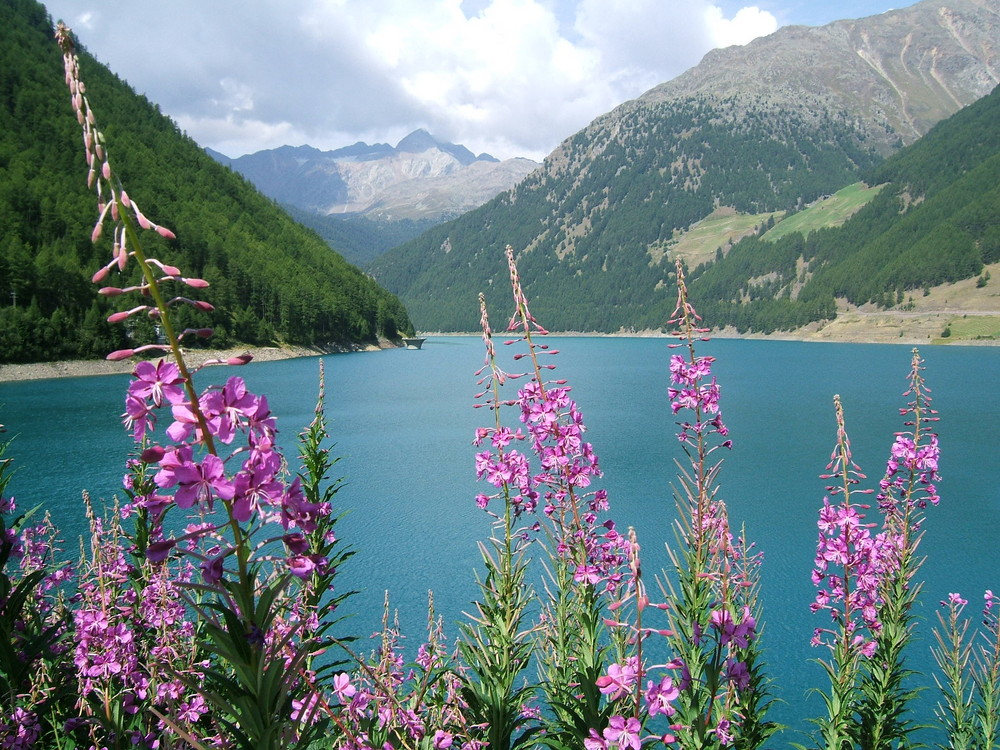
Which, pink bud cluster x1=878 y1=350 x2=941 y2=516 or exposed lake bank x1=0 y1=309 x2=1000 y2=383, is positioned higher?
exposed lake bank x1=0 y1=309 x2=1000 y2=383

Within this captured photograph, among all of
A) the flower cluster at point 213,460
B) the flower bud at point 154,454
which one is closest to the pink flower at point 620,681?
the flower cluster at point 213,460

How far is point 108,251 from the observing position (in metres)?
50.4

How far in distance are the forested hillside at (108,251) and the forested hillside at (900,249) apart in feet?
346

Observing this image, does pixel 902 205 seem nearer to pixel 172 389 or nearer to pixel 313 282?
pixel 313 282

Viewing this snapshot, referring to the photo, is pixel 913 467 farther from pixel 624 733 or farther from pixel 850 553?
pixel 624 733

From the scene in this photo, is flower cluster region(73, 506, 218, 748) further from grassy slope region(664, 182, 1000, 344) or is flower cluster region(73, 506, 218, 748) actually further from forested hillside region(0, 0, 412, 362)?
grassy slope region(664, 182, 1000, 344)

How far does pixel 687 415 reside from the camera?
45.6m

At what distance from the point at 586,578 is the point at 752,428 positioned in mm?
39849

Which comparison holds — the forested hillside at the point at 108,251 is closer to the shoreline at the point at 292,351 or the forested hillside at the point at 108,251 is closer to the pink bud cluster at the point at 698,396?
the shoreline at the point at 292,351

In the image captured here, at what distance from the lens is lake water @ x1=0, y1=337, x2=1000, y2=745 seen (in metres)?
17.7

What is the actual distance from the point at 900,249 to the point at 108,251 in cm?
18051

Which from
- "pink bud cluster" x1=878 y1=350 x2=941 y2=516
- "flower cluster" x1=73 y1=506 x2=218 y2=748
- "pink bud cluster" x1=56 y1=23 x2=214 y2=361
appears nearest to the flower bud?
"pink bud cluster" x1=56 y1=23 x2=214 y2=361

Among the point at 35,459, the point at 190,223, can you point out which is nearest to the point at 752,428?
the point at 35,459

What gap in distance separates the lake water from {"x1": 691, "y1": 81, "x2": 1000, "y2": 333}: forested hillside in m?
96.7
